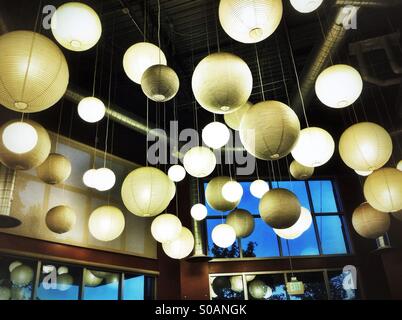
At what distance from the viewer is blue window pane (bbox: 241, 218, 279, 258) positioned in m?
7.77

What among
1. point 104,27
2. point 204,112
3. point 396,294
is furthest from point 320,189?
point 104,27

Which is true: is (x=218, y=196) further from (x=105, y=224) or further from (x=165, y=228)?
(x=105, y=224)

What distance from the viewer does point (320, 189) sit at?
8.52 meters

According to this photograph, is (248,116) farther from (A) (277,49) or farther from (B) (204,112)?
(B) (204,112)

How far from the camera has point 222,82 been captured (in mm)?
1881

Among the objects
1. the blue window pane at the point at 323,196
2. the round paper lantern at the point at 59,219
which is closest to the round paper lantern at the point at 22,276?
the round paper lantern at the point at 59,219

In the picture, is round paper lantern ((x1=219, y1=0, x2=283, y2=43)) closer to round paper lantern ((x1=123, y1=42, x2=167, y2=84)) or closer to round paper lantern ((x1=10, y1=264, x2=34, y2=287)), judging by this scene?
round paper lantern ((x1=123, y1=42, x2=167, y2=84))

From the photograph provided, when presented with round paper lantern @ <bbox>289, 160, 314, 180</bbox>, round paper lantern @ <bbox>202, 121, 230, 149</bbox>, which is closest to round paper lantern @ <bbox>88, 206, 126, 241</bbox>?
round paper lantern @ <bbox>202, 121, 230, 149</bbox>

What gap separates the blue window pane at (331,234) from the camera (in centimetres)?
787

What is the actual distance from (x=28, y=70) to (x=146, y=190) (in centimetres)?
108

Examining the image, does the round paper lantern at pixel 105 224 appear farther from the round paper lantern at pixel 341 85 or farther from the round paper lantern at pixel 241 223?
the round paper lantern at pixel 341 85

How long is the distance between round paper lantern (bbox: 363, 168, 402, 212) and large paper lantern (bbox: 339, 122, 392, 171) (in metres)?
0.42

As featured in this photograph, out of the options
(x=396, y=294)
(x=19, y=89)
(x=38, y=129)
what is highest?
(x=38, y=129)
